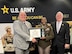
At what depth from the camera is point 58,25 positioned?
5719 mm

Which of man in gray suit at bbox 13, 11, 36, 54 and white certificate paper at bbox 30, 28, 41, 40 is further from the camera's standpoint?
white certificate paper at bbox 30, 28, 41, 40

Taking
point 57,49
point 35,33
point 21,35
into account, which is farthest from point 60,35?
point 21,35

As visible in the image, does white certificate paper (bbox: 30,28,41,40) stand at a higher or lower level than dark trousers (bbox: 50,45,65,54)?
higher

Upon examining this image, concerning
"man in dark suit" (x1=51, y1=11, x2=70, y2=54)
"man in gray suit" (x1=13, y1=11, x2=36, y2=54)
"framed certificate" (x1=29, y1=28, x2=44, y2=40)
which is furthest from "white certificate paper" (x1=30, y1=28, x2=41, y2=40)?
"man in dark suit" (x1=51, y1=11, x2=70, y2=54)

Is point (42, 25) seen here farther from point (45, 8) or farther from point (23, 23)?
point (45, 8)

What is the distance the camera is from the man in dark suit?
5.66 m

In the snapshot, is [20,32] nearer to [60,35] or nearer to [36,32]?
[36,32]

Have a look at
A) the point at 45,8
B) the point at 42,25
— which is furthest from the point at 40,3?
the point at 42,25

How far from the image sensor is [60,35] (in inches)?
224

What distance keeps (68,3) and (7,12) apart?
203 cm

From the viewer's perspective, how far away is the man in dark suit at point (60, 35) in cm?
566

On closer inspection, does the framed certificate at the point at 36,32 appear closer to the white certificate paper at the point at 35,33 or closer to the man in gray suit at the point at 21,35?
the white certificate paper at the point at 35,33

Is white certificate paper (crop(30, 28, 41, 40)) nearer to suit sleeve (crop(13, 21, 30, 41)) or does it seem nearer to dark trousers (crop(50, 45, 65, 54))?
suit sleeve (crop(13, 21, 30, 41))

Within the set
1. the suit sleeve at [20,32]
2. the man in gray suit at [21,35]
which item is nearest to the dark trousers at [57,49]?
the man in gray suit at [21,35]
